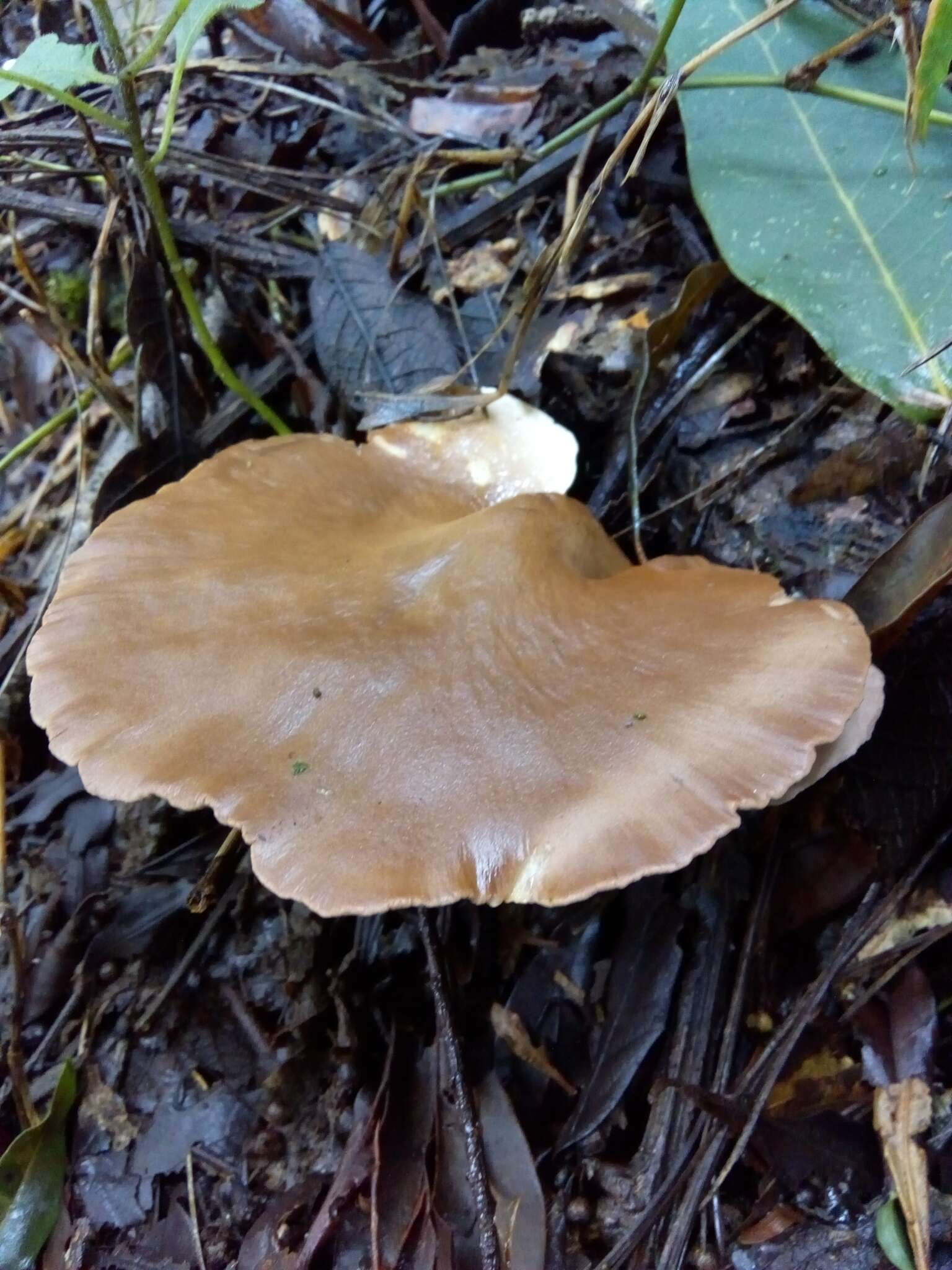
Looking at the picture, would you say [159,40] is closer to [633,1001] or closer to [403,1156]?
[633,1001]

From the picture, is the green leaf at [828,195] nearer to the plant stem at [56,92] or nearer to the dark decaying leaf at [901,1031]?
the dark decaying leaf at [901,1031]

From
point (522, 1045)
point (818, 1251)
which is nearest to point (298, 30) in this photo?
point (522, 1045)

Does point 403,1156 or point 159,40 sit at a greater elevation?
point 159,40

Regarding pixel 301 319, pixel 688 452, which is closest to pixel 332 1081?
pixel 688 452

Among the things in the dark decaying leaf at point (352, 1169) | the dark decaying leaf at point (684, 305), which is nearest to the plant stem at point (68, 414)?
the dark decaying leaf at point (684, 305)

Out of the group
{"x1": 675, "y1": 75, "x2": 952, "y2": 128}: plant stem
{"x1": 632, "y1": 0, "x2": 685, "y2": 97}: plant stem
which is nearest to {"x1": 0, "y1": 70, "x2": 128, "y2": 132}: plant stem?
{"x1": 632, "y1": 0, "x2": 685, "y2": 97}: plant stem

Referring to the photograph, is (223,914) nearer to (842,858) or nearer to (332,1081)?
(332,1081)
